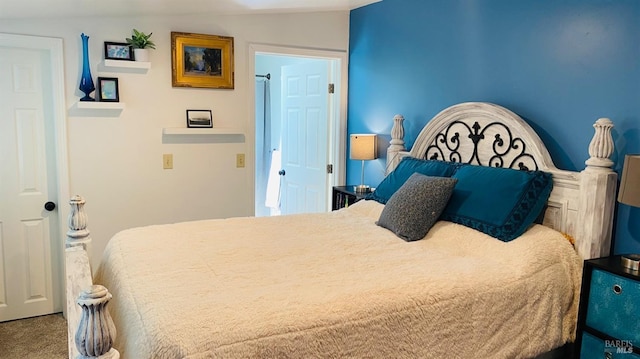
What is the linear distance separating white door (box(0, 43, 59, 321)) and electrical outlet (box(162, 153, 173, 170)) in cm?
75

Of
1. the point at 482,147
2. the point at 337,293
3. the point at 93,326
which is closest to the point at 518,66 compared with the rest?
the point at 482,147

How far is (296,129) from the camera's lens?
15.8ft

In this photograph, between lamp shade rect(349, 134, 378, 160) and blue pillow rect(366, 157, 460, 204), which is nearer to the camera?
blue pillow rect(366, 157, 460, 204)

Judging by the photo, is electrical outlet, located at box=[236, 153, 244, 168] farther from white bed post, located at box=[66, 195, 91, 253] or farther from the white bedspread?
white bed post, located at box=[66, 195, 91, 253]

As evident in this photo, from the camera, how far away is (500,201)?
239 centimetres

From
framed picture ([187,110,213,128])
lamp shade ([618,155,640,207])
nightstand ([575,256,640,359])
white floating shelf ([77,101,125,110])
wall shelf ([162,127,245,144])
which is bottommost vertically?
nightstand ([575,256,640,359])

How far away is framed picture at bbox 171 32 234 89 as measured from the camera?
11.7 feet

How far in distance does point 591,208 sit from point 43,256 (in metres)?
3.53

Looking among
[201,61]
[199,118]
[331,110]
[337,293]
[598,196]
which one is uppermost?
[201,61]

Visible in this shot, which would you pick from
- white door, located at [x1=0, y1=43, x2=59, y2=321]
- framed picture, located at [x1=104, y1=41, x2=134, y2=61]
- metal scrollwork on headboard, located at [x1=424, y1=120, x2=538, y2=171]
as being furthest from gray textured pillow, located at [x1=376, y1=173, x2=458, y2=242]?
A: white door, located at [x1=0, y1=43, x2=59, y2=321]

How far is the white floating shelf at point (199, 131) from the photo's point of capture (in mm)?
3584

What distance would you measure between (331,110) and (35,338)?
9.52 ft

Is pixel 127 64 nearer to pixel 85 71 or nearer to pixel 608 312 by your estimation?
pixel 85 71

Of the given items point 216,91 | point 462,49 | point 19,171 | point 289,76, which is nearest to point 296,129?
point 289,76
